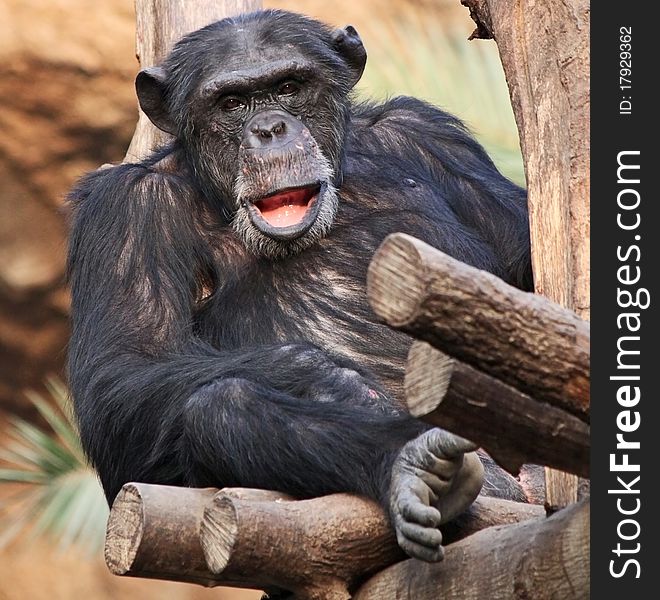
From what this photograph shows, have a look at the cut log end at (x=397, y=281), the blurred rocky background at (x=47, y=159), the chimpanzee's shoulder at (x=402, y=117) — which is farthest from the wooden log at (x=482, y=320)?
the blurred rocky background at (x=47, y=159)

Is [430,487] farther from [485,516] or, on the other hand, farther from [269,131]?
[269,131]

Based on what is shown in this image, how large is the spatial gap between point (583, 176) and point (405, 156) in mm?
1648

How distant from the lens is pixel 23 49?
9.05 m

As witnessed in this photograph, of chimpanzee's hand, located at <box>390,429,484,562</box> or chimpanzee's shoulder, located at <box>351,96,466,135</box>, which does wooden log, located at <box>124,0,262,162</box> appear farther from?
chimpanzee's hand, located at <box>390,429,484,562</box>

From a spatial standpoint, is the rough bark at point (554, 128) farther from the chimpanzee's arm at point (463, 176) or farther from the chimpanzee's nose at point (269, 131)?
the chimpanzee's arm at point (463, 176)

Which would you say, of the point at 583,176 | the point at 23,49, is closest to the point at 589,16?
the point at 583,176

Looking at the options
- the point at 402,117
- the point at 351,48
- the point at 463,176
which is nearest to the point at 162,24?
the point at 351,48

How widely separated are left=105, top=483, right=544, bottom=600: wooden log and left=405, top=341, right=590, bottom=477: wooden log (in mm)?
827

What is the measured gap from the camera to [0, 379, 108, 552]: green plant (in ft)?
25.4

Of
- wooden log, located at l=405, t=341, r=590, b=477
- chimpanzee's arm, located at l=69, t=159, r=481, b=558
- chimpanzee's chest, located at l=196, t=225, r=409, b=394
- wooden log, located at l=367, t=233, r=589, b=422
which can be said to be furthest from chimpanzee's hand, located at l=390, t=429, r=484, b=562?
chimpanzee's chest, located at l=196, t=225, r=409, b=394

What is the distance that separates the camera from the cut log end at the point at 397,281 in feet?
7.97
